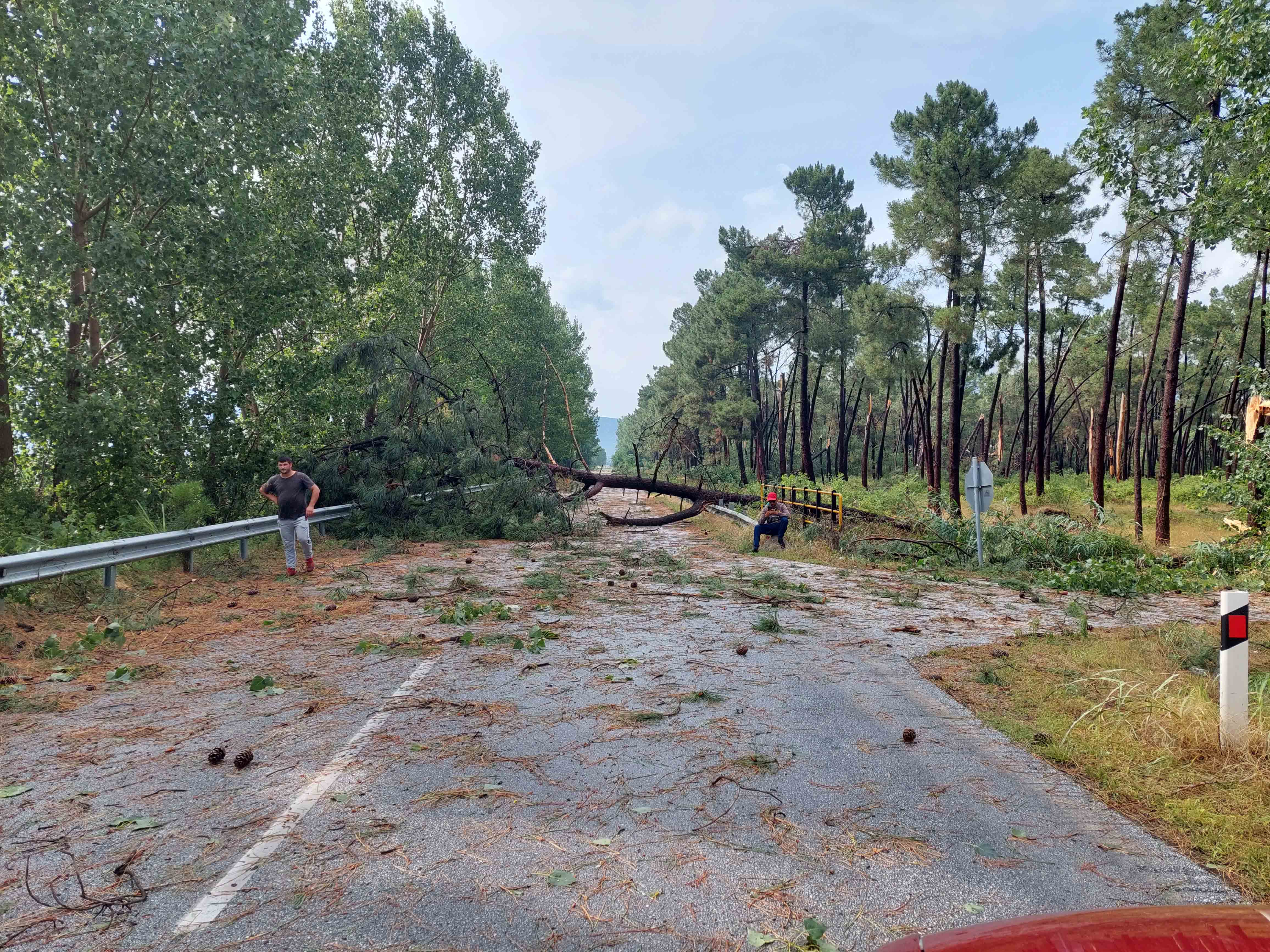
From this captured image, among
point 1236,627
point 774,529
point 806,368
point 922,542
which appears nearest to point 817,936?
point 1236,627

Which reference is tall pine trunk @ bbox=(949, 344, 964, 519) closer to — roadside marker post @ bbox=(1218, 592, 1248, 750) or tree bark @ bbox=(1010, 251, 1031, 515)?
tree bark @ bbox=(1010, 251, 1031, 515)

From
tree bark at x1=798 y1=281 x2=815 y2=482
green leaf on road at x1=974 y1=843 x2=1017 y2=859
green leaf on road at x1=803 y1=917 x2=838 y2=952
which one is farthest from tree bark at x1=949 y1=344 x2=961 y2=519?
green leaf on road at x1=803 y1=917 x2=838 y2=952

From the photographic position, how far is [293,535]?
1223cm

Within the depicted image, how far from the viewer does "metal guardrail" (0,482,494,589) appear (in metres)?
8.15

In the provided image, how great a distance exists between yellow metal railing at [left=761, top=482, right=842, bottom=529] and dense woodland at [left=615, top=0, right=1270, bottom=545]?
443 cm

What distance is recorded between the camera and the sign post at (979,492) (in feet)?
52.5

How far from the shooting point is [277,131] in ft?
52.3

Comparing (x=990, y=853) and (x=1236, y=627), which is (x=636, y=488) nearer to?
(x=1236, y=627)

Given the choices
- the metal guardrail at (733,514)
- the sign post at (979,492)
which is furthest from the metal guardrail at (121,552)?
the sign post at (979,492)

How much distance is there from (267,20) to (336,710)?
15.9m

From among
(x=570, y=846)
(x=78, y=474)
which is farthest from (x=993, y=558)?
(x=78, y=474)

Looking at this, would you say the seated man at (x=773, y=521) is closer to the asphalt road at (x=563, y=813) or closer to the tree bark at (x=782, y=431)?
the asphalt road at (x=563, y=813)

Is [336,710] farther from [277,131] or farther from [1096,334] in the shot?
[1096,334]

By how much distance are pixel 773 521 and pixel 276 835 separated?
1491 cm
